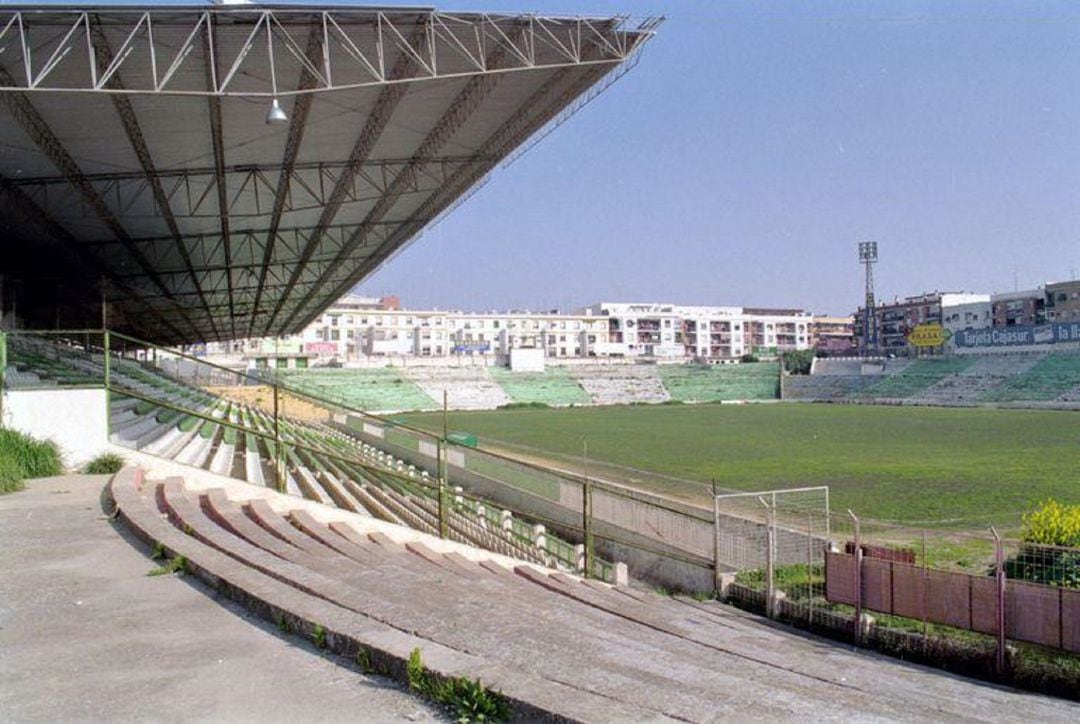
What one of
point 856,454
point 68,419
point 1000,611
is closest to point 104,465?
point 68,419

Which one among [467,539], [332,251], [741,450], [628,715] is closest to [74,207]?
[332,251]

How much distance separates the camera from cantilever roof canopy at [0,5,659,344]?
11.3 m

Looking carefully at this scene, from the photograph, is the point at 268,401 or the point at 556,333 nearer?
the point at 268,401

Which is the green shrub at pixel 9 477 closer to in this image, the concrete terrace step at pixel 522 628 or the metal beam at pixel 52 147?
the concrete terrace step at pixel 522 628

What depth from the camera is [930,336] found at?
85.4 meters

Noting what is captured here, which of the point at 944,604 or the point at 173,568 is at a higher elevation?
the point at 173,568

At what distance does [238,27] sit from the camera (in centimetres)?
1124

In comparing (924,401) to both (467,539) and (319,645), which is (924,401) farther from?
(319,645)

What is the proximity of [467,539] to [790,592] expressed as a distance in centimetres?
502

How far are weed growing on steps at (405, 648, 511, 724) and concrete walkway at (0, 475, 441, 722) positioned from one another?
0.08 metres

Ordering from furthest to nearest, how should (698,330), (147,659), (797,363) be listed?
(698,330) < (797,363) < (147,659)

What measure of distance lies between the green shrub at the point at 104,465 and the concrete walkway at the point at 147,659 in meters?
3.94

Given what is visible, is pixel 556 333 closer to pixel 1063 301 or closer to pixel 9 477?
pixel 1063 301

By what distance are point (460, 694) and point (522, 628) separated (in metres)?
1.29
